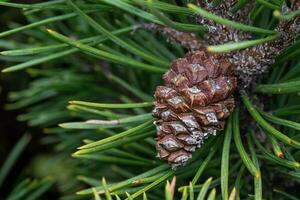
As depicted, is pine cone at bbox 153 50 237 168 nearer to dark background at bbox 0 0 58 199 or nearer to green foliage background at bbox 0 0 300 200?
green foliage background at bbox 0 0 300 200

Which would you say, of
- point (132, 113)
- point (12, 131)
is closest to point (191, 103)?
point (132, 113)

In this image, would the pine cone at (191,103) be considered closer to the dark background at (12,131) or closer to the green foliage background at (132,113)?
the green foliage background at (132,113)

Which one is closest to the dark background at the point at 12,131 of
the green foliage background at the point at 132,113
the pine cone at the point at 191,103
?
the green foliage background at the point at 132,113

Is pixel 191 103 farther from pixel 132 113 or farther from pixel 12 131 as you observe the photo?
pixel 12 131

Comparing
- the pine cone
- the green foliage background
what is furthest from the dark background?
the pine cone

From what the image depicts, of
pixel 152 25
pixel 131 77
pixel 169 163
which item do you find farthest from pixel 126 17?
pixel 169 163

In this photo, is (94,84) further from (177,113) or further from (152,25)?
(177,113)
